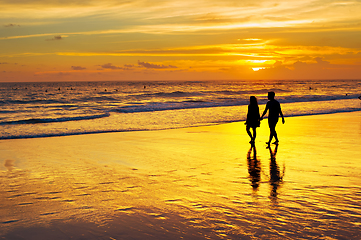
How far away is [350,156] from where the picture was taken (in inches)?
343

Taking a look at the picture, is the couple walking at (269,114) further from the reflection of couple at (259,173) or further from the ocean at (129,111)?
the ocean at (129,111)

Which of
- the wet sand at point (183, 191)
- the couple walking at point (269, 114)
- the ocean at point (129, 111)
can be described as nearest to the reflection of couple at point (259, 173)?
the wet sand at point (183, 191)

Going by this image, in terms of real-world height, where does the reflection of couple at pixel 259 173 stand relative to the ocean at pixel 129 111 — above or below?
below

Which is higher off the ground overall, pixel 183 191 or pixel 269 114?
pixel 269 114

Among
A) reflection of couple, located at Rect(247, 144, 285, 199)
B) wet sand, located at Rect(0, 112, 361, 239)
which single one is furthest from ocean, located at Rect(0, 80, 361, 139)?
reflection of couple, located at Rect(247, 144, 285, 199)

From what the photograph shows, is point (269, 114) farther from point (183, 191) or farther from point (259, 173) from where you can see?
point (183, 191)

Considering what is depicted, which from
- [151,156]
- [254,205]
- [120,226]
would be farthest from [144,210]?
[151,156]

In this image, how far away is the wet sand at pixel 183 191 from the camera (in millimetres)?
Answer: 4305

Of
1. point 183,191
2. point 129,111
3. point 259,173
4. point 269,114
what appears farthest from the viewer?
point 129,111

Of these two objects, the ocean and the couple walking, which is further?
the ocean

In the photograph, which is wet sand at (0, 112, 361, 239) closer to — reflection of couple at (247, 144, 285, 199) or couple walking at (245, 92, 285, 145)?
reflection of couple at (247, 144, 285, 199)

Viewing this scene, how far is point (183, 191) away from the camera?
5.88m

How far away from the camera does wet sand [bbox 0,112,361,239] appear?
4.30m

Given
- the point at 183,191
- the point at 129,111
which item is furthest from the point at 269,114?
the point at 129,111
